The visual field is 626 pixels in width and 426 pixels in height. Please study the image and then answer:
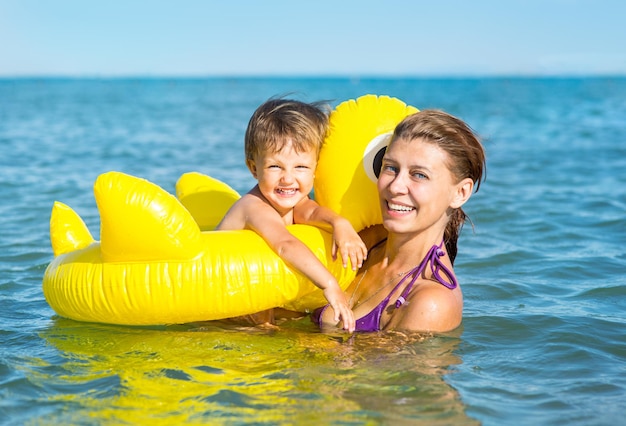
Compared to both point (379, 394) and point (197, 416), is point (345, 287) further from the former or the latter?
point (197, 416)

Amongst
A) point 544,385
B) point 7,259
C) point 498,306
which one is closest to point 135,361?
point 544,385

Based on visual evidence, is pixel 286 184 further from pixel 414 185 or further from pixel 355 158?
pixel 414 185

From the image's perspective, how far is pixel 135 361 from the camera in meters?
4.02

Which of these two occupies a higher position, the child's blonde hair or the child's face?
the child's blonde hair

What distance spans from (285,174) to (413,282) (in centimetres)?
92

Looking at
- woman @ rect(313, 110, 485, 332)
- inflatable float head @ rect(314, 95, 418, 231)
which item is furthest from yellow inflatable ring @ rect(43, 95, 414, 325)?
woman @ rect(313, 110, 485, 332)

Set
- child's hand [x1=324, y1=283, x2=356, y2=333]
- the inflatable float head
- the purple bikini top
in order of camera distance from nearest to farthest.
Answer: child's hand [x1=324, y1=283, x2=356, y2=333], the purple bikini top, the inflatable float head

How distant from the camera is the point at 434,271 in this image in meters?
4.14

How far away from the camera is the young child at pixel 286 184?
4.05 meters

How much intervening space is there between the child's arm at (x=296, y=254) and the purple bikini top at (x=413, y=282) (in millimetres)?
280

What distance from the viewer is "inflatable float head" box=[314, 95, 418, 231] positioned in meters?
4.25

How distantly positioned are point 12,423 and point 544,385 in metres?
2.54

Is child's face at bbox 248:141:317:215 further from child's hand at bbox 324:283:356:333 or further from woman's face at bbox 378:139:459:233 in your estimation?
child's hand at bbox 324:283:356:333

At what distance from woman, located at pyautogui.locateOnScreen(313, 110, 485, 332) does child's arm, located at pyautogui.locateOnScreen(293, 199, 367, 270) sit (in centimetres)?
20
